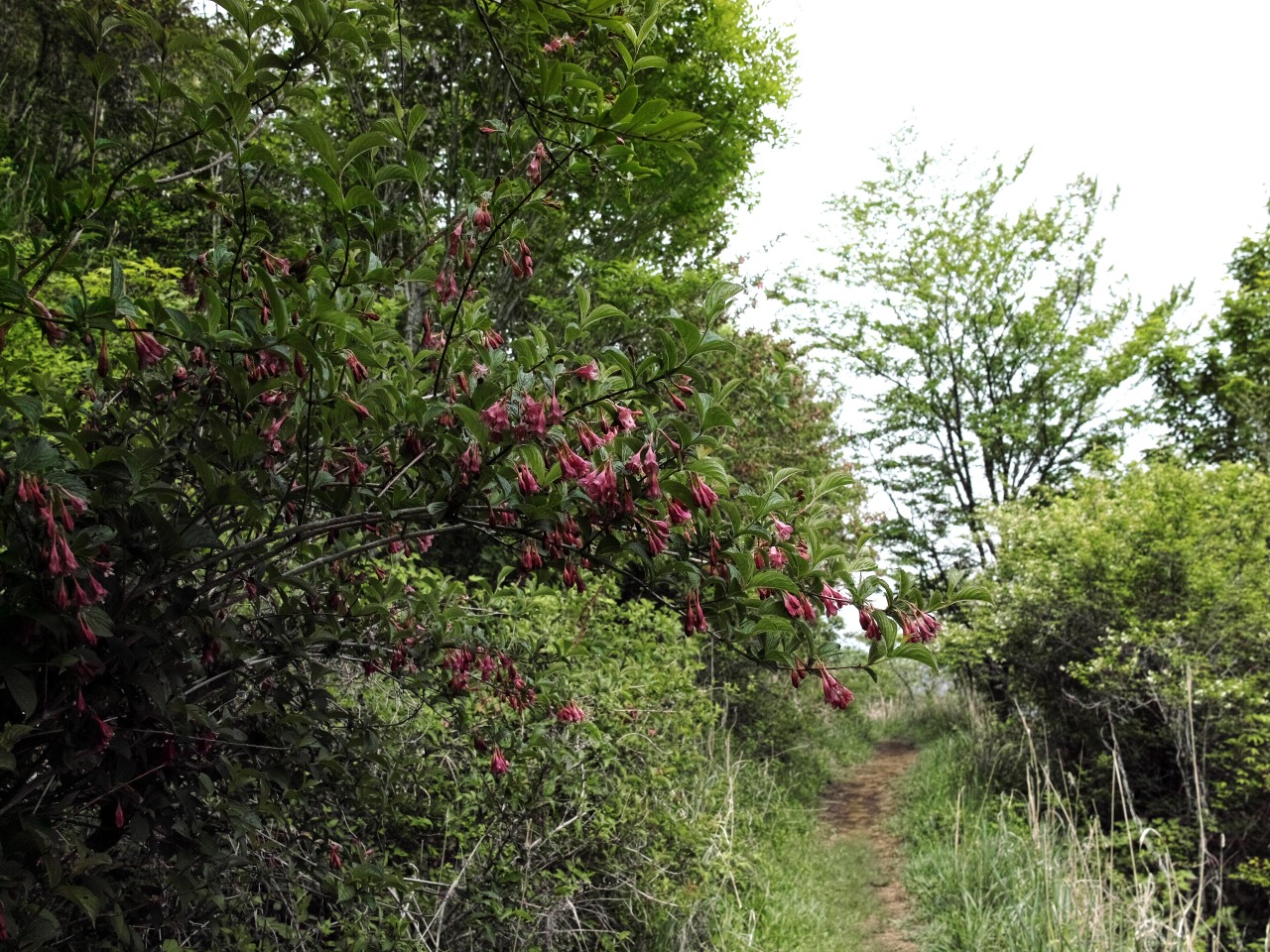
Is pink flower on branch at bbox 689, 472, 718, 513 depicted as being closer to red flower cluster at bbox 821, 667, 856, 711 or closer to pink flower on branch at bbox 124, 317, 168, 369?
red flower cluster at bbox 821, 667, 856, 711

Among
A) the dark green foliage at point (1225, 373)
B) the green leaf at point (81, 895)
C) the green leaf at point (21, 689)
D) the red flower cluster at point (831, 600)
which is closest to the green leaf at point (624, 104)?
the red flower cluster at point (831, 600)

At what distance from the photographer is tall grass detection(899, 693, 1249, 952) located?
438 cm

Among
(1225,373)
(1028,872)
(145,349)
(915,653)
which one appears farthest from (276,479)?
(1225,373)

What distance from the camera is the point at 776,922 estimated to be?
519cm

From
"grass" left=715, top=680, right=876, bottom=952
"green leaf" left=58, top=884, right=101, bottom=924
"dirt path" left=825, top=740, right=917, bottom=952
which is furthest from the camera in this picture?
"dirt path" left=825, top=740, right=917, bottom=952

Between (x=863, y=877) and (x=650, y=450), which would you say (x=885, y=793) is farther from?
(x=650, y=450)

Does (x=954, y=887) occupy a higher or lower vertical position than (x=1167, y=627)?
lower

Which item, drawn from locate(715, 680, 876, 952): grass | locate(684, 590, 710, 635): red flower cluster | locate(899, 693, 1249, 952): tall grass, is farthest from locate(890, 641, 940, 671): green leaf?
locate(715, 680, 876, 952): grass

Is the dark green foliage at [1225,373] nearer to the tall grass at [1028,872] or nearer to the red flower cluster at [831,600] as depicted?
the tall grass at [1028,872]

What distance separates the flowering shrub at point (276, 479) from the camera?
1393 mm

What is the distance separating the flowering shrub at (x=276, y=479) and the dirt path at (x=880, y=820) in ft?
16.2

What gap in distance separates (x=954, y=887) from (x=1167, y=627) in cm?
Result: 275

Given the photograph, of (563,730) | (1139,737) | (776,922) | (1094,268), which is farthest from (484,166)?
(1094,268)

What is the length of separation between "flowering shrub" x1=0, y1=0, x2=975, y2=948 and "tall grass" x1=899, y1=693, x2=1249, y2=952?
3620 mm
